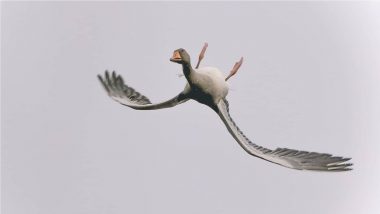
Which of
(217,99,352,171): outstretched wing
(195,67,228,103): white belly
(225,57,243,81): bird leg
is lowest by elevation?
(217,99,352,171): outstretched wing

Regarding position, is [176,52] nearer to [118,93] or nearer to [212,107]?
[212,107]

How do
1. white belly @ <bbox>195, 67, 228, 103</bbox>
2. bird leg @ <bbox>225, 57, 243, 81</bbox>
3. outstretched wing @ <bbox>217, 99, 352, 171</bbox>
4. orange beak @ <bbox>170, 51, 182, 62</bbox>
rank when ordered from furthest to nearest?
bird leg @ <bbox>225, 57, 243, 81</bbox> → white belly @ <bbox>195, 67, 228, 103</bbox> → orange beak @ <bbox>170, 51, 182, 62</bbox> → outstretched wing @ <bbox>217, 99, 352, 171</bbox>

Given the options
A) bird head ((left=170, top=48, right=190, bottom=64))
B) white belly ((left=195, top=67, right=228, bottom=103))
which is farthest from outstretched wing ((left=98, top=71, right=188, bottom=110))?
bird head ((left=170, top=48, right=190, bottom=64))

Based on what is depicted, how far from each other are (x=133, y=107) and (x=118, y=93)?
20.5 inches

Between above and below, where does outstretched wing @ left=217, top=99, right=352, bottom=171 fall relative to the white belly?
below

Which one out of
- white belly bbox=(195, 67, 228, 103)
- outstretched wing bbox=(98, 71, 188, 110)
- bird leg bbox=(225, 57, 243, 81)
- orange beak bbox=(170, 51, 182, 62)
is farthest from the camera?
outstretched wing bbox=(98, 71, 188, 110)

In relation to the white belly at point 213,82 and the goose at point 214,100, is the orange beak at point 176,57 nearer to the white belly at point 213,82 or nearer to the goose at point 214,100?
the goose at point 214,100

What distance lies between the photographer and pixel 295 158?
10.8 m

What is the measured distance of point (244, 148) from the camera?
11062 mm

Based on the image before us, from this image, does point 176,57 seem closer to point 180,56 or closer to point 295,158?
point 180,56

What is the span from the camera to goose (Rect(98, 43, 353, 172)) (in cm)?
1066

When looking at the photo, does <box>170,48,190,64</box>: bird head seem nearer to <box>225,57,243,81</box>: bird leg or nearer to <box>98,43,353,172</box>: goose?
<box>98,43,353,172</box>: goose

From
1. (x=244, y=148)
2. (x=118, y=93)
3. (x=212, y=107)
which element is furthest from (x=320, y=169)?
(x=118, y=93)

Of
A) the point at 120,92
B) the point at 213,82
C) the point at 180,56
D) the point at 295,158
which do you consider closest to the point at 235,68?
the point at 213,82
